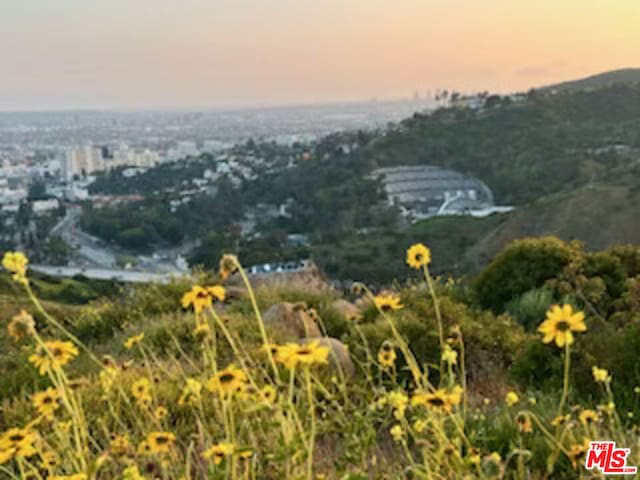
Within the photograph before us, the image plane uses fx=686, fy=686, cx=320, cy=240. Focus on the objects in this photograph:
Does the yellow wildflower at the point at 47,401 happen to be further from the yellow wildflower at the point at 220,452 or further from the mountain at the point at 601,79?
the mountain at the point at 601,79

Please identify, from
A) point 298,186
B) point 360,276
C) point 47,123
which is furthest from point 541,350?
point 47,123

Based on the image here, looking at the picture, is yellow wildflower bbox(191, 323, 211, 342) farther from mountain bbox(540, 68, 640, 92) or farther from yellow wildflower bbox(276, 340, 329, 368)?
mountain bbox(540, 68, 640, 92)

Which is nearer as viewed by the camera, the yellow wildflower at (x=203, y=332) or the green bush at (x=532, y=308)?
the yellow wildflower at (x=203, y=332)

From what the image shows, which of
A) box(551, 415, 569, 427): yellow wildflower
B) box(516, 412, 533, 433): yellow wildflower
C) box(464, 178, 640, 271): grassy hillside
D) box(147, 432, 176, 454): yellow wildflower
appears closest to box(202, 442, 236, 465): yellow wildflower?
box(147, 432, 176, 454): yellow wildflower

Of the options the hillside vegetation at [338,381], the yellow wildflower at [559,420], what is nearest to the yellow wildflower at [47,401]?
the hillside vegetation at [338,381]

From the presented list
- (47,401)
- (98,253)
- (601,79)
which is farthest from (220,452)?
(601,79)

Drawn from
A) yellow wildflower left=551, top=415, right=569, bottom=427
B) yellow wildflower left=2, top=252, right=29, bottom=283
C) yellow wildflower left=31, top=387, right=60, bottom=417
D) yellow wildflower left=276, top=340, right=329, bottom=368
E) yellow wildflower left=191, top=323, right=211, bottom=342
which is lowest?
yellow wildflower left=551, top=415, right=569, bottom=427

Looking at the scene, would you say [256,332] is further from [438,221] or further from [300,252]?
[438,221]

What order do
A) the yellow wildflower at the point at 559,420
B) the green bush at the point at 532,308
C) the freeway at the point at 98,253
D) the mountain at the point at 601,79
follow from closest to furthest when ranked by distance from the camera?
the yellow wildflower at the point at 559,420, the green bush at the point at 532,308, the freeway at the point at 98,253, the mountain at the point at 601,79

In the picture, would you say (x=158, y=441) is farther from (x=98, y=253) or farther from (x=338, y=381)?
(x=98, y=253)
